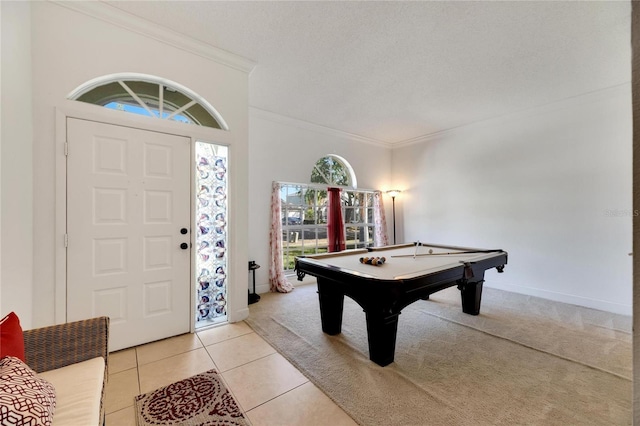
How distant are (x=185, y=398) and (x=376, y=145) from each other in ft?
17.2

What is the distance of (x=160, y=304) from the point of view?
2.51m

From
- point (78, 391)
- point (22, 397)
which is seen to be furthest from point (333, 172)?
point (22, 397)

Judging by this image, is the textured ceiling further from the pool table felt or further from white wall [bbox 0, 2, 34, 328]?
the pool table felt

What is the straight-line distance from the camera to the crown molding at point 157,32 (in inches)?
83.1

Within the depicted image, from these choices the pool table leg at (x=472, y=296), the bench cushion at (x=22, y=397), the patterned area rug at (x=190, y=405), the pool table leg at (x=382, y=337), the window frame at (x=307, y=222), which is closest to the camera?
→ the bench cushion at (x=22, y=397)

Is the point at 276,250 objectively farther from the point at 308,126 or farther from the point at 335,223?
the point at 308,126

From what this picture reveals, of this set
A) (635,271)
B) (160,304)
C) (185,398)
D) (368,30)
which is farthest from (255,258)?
(635,271)

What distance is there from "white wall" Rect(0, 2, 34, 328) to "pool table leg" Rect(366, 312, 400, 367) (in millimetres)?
2435

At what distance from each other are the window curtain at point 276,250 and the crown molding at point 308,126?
1.08 meters

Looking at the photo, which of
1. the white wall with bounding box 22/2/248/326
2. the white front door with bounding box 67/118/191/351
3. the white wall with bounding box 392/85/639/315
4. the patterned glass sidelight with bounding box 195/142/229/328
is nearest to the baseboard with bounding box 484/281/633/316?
the white wall with bounding box 392/85/639/315

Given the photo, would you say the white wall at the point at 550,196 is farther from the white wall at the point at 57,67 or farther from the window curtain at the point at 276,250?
the white wall at the point at 57,67

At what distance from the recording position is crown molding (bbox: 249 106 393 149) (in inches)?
161

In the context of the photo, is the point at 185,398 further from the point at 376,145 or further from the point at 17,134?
the point at 376,145

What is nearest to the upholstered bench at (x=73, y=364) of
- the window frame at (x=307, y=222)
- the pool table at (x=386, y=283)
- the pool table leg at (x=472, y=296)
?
the pool table at (x=386, y=283)
